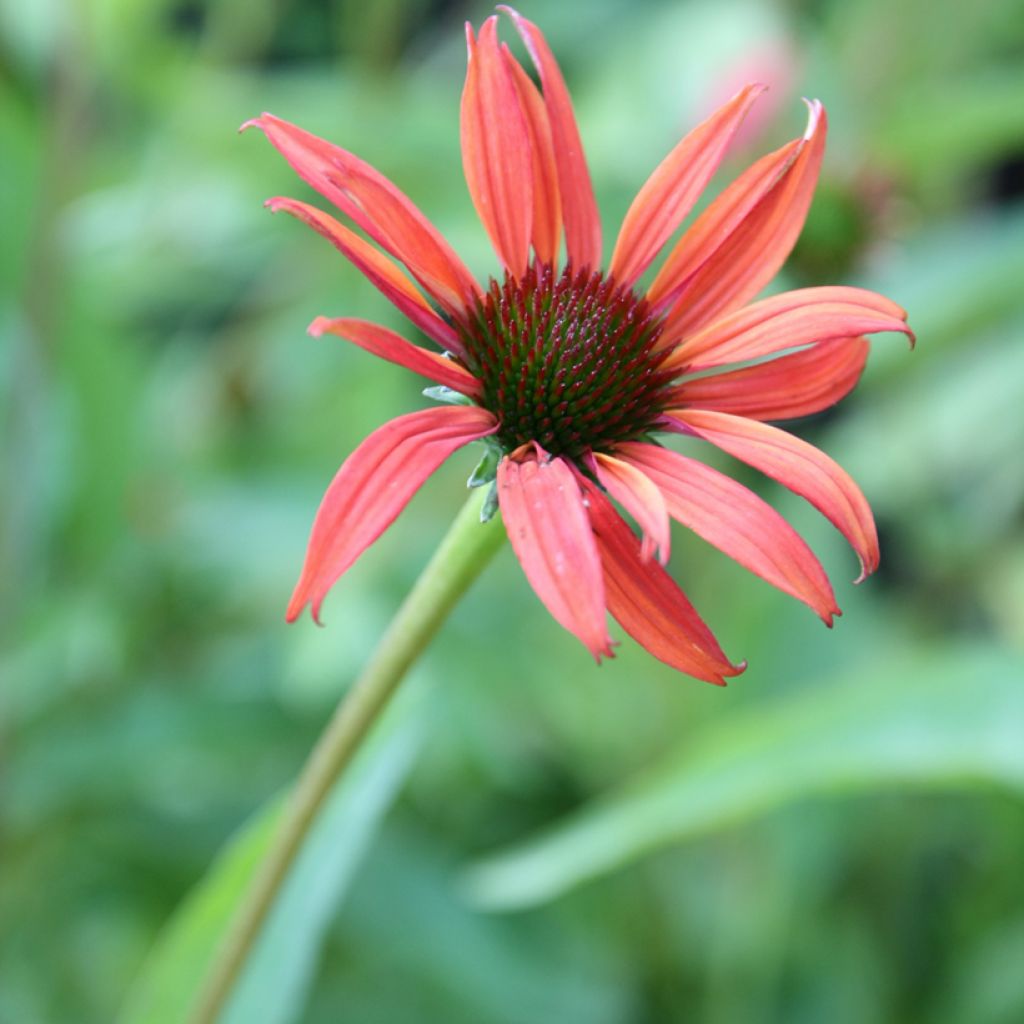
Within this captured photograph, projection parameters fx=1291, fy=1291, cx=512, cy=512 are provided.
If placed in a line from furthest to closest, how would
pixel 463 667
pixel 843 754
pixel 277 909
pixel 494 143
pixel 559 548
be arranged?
1. pixel 463 667
2. pixel 843 754
3. pixel 277 909
4. pixel 494 143
5. pixel 559 548

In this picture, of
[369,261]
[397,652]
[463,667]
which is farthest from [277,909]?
[463,667]

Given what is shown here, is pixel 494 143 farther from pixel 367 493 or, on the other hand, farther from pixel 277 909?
pixel 277 909

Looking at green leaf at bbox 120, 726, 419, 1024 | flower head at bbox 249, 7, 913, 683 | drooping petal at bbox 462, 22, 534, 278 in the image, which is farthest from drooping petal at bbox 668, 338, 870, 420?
green leaf at bbox 120, 726, 419, 1024

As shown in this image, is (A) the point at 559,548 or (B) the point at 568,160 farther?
(B) the point at 568,160

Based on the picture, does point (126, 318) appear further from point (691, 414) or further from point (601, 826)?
point (691, 414)

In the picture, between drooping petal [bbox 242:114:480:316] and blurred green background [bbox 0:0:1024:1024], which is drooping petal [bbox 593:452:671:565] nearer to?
drooping petal [bbox 242:114:480:316]

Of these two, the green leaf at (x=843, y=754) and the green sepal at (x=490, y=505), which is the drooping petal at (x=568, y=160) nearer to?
the green sepal at (x=490, y=505)

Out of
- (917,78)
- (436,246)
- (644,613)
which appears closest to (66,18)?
(436,246)

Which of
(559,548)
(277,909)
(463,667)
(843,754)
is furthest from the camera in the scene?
(463,667)
